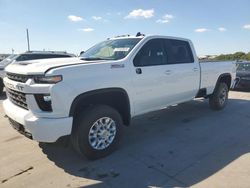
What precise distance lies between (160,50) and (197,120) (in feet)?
7.16

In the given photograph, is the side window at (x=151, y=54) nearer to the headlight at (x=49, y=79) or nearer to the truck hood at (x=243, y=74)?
the headlight at (x=49, y=79)

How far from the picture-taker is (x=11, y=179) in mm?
3799

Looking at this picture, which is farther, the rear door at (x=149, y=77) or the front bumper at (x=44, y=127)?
the rear door at (x=149, y=77)

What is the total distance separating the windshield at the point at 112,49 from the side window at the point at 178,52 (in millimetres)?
834

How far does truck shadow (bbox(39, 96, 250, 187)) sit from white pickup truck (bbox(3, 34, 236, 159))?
1.16 feet

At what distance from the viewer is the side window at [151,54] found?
16.3 feet

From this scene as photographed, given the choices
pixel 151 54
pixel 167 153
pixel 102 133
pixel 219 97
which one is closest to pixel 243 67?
pixel 219 97

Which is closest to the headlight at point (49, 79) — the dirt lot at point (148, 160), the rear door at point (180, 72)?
the dirt lot at point (148, 160)

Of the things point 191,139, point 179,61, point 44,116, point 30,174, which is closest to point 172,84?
point 179,61

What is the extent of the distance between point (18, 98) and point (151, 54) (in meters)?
2.47

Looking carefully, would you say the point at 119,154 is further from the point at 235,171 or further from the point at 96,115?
the point at 235,171

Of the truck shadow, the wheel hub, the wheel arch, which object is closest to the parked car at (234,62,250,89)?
the truck shadow

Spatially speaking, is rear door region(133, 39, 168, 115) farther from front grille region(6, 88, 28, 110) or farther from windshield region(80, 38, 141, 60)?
front grille region(6, 88, 28, 110)

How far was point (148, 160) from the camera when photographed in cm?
434
